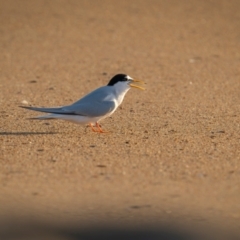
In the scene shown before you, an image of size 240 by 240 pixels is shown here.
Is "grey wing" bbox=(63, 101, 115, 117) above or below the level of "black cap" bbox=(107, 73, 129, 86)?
below

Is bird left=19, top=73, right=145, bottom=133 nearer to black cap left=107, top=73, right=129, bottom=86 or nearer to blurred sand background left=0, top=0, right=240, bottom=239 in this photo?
black cap left=107, top=73, right=129, bottom=86

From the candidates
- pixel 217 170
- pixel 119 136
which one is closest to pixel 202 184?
pixel 217 170

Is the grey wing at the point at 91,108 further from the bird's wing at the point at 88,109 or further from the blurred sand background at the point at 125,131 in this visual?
the blurred sand background at the point at 125,131

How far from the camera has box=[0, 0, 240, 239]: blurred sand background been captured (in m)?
6.37

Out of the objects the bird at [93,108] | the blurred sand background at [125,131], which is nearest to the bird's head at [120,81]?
the bird at [93,108]

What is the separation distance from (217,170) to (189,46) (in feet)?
27.3

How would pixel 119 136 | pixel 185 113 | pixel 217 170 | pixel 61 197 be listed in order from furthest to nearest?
1. pixel 185 113
2. pixel 119 136
3. pixel 217 170
4. pixel 61 197

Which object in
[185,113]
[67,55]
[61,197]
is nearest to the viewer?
[61,197]

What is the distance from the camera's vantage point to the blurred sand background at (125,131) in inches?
251

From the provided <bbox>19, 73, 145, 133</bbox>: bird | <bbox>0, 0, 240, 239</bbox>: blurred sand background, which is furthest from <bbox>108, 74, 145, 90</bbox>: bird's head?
<bbox>0, 0, 240, 239</bbox>: blurred sand background

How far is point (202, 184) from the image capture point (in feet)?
22.8

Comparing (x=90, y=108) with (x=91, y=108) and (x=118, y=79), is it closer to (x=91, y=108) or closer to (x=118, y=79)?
(x=91, y=108)

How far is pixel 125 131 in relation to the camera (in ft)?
29.2

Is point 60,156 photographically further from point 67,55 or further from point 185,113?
point 67,55
